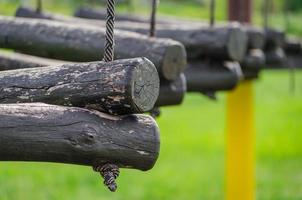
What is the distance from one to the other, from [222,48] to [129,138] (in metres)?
1.50

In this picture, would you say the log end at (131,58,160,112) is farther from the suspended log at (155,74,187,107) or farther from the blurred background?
the blurred background

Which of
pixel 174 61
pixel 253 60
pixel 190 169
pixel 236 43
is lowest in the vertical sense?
pixel 190 169

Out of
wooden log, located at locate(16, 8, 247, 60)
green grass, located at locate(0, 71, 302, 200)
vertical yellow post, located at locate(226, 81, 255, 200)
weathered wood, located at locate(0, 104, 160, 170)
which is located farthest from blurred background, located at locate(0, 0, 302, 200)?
weathered wood, located at locate(0, 104, 160, 170)

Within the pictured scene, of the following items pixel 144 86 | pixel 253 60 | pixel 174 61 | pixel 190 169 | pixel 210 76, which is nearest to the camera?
pixel 144 86

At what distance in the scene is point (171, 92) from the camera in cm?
269

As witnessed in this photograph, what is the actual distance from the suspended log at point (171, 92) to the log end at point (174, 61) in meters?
0.06

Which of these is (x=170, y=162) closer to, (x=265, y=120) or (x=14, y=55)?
(x=265, y=120)

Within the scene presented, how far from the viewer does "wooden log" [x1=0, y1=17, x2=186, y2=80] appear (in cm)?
254

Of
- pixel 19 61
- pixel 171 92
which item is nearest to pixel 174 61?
pixel 171 92

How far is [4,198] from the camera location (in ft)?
18.7

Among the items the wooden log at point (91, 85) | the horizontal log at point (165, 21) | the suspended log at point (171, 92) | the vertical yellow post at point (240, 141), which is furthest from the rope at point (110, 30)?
the vertical yellow post at point (240, 141)

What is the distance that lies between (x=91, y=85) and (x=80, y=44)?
811 millimetres

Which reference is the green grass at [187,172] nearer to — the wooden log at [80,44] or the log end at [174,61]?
the wooden log at [80,44]

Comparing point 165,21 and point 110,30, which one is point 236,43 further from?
point 110,30
